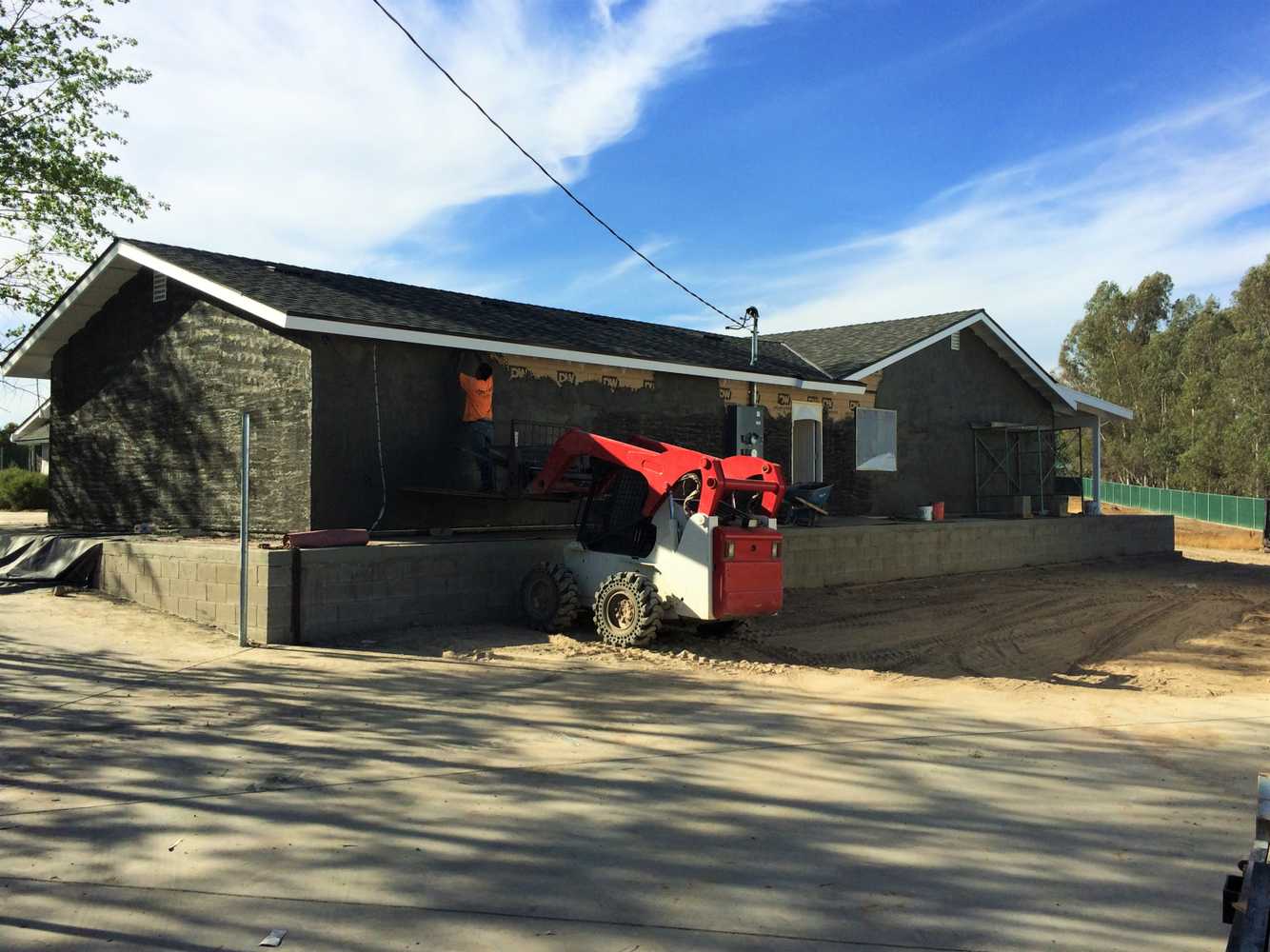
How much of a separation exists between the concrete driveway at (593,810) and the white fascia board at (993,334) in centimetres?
1245

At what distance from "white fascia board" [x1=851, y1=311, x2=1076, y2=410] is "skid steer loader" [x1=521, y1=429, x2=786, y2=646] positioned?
10599 millimetres

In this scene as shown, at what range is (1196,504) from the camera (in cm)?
4272

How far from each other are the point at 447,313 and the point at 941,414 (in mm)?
13053

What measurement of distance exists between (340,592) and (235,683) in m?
2.08

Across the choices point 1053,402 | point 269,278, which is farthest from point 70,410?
point 1053,402

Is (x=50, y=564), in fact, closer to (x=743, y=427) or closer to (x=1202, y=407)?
(x=743, y=427)

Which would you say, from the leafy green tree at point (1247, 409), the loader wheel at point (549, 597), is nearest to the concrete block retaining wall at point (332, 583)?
the loader wheel at point (549, 597)

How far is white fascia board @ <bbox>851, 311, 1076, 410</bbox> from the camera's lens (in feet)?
68.3

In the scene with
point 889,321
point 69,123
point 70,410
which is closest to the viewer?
point 70,410

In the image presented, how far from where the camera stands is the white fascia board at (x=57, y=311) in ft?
48.1

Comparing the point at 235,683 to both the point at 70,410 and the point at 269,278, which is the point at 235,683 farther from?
the point at 70,410

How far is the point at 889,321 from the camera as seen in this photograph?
82.1 feet

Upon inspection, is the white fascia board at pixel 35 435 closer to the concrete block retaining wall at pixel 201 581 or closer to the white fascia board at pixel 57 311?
the white fascia board at pixel 57 311

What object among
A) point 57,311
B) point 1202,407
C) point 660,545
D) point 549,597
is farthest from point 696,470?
point 1202,407
